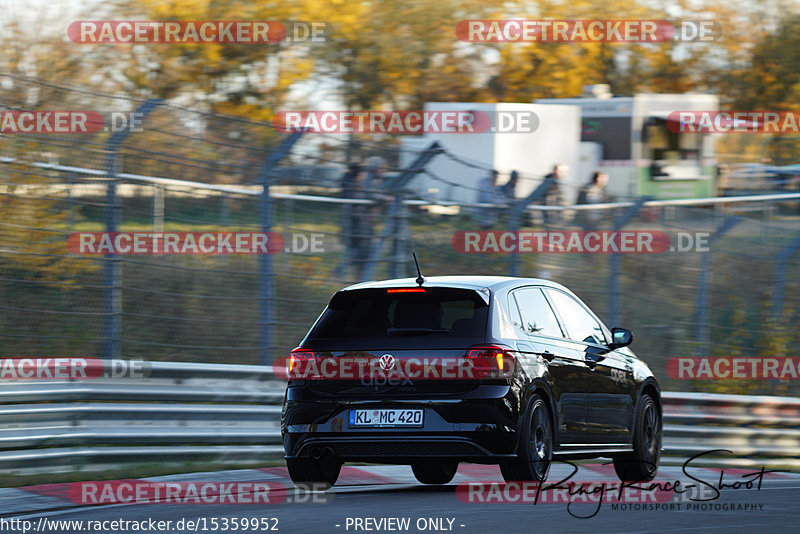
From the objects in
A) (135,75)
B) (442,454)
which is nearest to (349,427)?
(442,454)

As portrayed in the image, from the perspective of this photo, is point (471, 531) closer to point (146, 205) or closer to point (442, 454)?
point (442, 454)

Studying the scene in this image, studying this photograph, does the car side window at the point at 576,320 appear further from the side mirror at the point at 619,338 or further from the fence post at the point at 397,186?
the fence post at the point at 397,186

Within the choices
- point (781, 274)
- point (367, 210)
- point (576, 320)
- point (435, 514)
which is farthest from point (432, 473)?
point (781, 274)

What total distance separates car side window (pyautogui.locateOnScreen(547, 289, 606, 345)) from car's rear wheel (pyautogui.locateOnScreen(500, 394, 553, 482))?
979 mm

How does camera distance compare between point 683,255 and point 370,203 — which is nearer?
point 370,203

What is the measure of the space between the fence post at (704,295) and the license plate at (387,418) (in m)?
8.27

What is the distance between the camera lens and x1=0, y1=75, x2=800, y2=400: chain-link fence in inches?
450

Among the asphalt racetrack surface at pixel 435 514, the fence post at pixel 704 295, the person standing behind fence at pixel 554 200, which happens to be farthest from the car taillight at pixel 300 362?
the fence post at pixel 704 295

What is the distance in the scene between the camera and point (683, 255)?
17.6 meters

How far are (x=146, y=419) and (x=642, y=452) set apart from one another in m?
3.81

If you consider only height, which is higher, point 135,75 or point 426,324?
point 135,75

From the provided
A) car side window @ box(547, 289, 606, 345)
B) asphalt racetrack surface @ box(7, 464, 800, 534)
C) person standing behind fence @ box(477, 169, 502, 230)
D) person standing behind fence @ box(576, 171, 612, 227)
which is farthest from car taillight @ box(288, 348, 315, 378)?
person standing behind fence @ box(576, 171, 612, 227)

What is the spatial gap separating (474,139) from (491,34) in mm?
9021

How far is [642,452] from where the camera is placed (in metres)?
11.0
